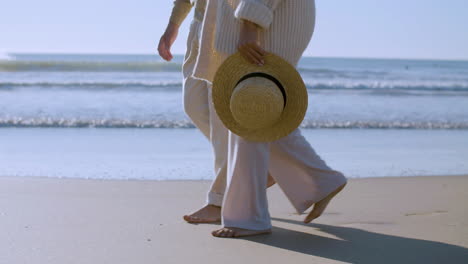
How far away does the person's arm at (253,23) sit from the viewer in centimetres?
275

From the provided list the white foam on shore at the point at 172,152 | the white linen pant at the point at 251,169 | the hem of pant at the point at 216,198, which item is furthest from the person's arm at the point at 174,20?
the white foam on shore at the point at 172,152

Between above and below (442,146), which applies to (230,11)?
above

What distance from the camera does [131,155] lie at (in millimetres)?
5500

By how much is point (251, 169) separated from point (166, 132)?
435 centimetres

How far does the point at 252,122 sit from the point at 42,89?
459 inches

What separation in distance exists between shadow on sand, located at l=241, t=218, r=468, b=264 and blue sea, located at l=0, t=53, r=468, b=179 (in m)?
1.73

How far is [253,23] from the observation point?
2797 millimetres

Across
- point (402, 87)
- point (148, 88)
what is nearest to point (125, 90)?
point (148, 88)

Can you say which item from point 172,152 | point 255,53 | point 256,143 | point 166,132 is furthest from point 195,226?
point 166,132

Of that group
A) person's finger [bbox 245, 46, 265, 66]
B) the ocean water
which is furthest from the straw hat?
the ocean water

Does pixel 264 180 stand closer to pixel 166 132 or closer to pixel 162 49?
pixel 162 49

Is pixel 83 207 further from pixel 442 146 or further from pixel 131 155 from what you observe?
pixel 442 146

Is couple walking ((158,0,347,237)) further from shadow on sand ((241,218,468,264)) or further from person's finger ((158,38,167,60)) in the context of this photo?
person's finger ((158,38,167,60))

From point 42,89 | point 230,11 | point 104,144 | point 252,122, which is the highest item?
point 230,11
